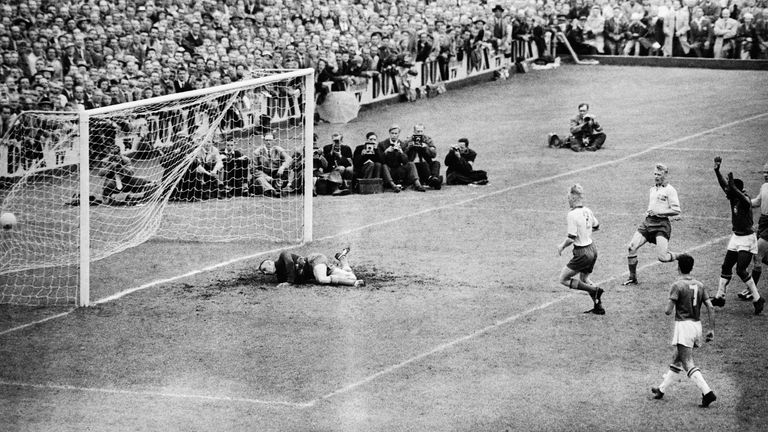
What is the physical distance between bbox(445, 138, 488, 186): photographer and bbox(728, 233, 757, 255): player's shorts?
10.0 meters

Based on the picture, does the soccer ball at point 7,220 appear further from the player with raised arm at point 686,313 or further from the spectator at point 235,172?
the player with raised arm at point 686,313

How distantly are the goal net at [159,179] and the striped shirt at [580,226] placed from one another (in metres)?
6.40

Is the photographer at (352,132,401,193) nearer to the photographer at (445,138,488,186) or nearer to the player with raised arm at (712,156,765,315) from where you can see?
the photographer at (445,138,488,186)

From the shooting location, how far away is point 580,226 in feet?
57.4

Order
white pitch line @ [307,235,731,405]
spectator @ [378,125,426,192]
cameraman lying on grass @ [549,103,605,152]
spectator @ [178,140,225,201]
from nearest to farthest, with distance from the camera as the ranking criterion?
white pitch line @ [307,235,731,405]
spectator @ [178,140,225,201]
spectator @ [378,125,426,192]
cameraman lying on grass @ [549,103,605,152]

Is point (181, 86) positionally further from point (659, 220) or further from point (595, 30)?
point (595, 30)

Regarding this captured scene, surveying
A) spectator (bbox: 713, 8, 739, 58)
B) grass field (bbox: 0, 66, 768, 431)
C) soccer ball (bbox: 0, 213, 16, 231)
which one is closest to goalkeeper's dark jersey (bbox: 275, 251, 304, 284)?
grass field (bbox: 0, 66, 768, 431)

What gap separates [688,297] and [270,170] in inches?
525

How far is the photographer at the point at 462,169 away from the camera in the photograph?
27578 mm

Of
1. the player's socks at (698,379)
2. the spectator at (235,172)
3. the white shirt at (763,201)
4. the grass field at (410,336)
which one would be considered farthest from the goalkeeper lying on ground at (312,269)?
the player's socks at (698,379)

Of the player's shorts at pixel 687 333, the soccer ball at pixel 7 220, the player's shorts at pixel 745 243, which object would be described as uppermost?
the soccer ball at pixel 7 220

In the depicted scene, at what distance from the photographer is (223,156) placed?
84.2 feet

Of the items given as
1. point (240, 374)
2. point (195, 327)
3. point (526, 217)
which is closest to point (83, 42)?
point (526, 217)

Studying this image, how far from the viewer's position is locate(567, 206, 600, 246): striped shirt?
1745cm
